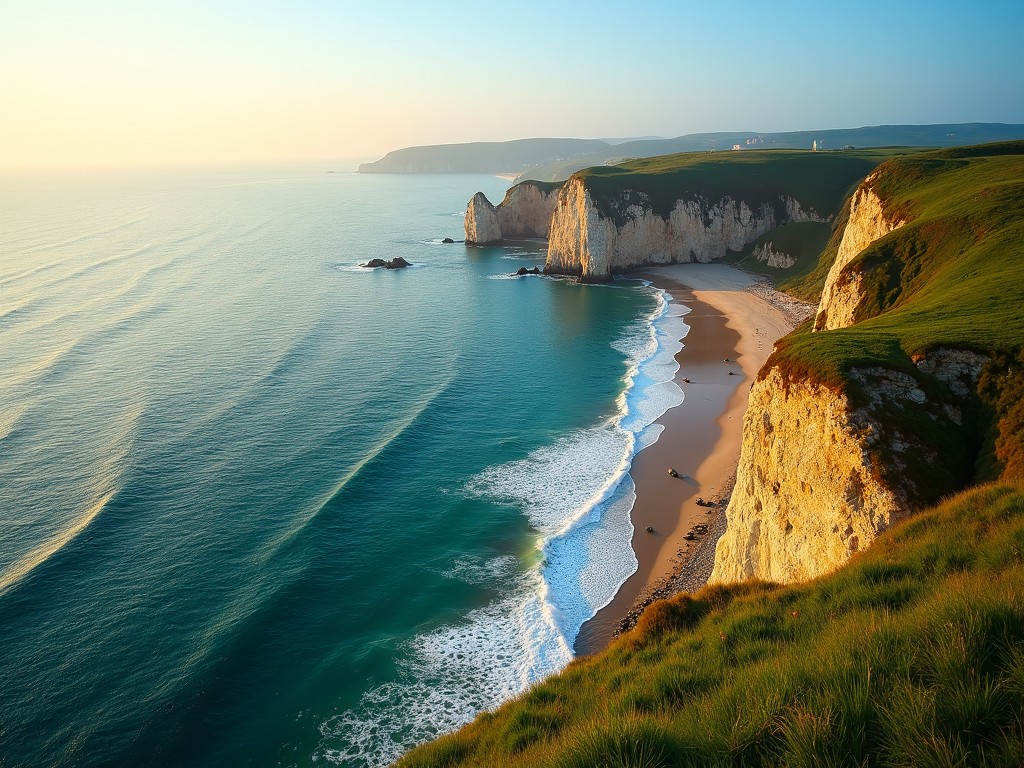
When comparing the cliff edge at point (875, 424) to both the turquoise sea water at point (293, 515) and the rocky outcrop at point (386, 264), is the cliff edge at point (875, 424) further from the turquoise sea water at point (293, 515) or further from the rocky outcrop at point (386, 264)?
the rocky outcrop at point (386, 264)

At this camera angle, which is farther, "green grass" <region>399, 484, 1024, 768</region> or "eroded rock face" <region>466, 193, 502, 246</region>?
"eroded rock face" <region>466, 193, 502, 246</region>

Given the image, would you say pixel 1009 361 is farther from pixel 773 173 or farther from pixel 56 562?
pixel 773 173

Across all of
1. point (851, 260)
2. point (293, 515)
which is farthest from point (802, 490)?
point (851, 260)

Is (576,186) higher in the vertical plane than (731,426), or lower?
higher

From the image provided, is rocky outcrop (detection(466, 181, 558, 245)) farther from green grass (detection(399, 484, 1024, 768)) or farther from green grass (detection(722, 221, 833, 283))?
green grass (detection(399, 484, 1024, 768))

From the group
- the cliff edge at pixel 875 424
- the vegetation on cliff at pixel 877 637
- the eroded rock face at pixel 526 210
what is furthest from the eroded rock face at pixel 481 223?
the vegetation on cliff at pixel 877 637

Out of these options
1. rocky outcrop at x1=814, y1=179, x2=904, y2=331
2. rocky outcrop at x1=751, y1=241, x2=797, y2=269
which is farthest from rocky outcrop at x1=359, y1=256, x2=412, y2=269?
rocky outcrop at x1=814, y1=179, x2=904, y2=331

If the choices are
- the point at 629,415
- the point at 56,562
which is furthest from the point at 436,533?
the point at 629,415
